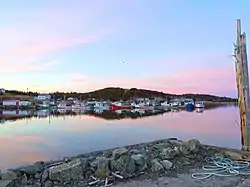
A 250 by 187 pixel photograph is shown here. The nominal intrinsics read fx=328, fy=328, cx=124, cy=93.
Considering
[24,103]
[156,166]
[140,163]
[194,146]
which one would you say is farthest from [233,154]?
[24,103]

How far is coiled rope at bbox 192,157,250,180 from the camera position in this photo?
19.4 ft

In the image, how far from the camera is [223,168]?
6.32 m

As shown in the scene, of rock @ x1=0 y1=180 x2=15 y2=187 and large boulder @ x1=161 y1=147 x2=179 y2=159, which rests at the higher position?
large boulder @ x1=161 y1=147 x2=179 y2=159

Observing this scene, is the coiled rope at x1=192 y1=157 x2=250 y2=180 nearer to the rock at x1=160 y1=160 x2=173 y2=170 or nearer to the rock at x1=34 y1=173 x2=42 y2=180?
the rock at x1=160 y1=160 x2=173 y2=170

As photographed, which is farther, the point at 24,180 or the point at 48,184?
the point at 24,180

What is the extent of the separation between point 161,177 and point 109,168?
3.12 ft

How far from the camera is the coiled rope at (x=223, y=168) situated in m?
5.91

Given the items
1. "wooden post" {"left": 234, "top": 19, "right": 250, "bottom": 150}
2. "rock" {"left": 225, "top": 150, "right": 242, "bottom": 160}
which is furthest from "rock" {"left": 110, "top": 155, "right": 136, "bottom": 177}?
"wooden post" {"left": 234, "top": 19, "right": 250, "bottom": 150}

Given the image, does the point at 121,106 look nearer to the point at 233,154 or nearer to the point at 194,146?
the point at 194,146

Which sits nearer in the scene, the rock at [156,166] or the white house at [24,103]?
the rock at [156,166]

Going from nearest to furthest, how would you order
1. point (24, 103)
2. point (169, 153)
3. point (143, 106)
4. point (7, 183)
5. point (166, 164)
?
point (7, 183)
point (166, 164)
point (169, 153)
point (143, 106)
point (24, 103)

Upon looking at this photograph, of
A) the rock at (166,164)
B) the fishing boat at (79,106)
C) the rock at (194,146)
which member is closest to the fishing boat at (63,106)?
the fishing boat at (79,106)

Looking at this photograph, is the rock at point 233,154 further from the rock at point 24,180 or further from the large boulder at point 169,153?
the rock at point 24,180

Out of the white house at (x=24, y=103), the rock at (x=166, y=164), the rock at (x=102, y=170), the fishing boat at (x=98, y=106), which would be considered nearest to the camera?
the rock at (x=102, y=170)
